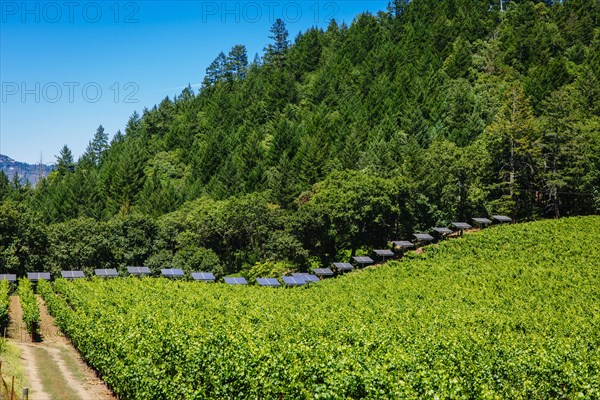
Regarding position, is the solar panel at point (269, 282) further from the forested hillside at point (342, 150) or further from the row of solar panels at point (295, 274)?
the forested hillside at point (342, 150)

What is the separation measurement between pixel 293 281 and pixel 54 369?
25971 millimetres

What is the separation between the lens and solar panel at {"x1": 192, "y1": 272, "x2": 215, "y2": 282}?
177ft

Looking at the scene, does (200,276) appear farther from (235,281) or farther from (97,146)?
(97,146)

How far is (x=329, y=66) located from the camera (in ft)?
409

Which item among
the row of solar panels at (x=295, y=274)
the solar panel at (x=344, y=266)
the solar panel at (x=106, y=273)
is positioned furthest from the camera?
the solar panel at (x=106, y=273)

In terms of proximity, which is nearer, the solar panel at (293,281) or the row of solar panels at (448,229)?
the solar panel at (293,281)

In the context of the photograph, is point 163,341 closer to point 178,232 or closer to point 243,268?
point 243,268

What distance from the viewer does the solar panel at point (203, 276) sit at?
2121 inches

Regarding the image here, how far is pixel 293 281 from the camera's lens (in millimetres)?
50156

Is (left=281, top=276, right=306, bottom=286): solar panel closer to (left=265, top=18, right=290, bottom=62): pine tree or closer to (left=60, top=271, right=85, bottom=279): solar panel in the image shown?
(left=60, top=271, right=85, bottom=279): solar panel

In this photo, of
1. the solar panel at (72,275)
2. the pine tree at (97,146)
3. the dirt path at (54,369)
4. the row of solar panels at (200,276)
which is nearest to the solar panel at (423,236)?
the row of solar panels at (200,276)

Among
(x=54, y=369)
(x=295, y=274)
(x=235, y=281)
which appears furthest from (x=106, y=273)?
(x=54, y=369)

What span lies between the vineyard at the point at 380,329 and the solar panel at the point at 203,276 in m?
5.41

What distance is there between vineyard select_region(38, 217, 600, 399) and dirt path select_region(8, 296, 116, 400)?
1071 mm
